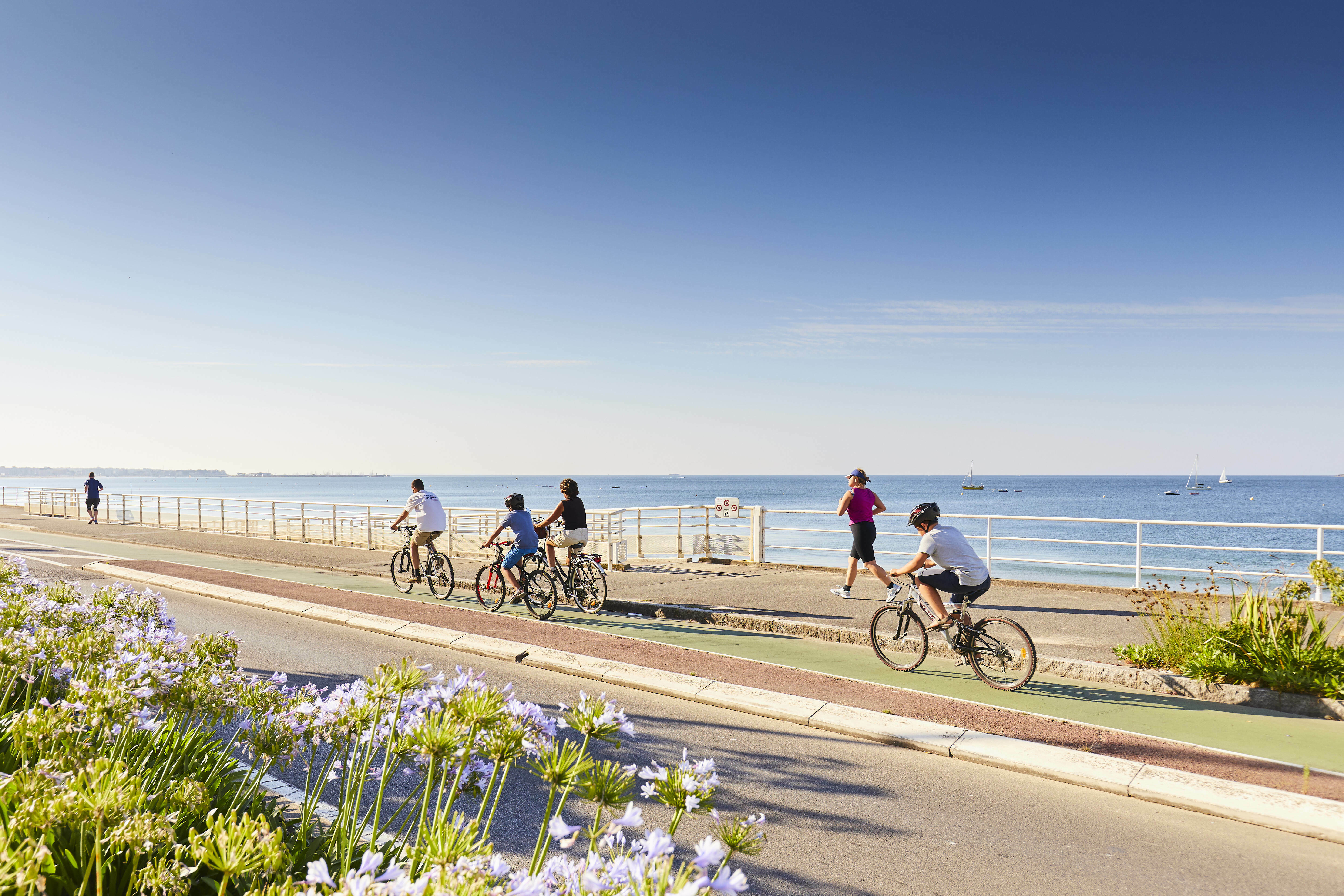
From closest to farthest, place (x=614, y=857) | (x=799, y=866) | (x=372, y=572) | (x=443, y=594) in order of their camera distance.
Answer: (x=614, y=857) < (x=799, y=866) < (x=443, y=594) < (x=372, y=572)

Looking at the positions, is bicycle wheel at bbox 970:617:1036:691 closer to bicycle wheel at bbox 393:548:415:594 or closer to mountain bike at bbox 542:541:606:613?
mountain bike at bbox 542:541:606:613

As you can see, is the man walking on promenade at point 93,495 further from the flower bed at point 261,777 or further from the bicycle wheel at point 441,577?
the flower bed at point 261,777

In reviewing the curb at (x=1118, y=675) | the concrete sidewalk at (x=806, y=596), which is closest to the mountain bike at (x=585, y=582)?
the concrete sidewalk at (x=806, y=596)

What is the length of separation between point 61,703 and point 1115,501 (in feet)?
500

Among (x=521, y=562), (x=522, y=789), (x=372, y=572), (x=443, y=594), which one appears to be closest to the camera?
(x=522, y=789)

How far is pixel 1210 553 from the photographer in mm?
50250

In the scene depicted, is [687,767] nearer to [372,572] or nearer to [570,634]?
[570,634]

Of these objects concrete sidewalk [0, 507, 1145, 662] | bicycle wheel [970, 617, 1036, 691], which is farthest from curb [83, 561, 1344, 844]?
concrete sidewalk [0, 507, 1145, 662]

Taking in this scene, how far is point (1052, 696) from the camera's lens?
24.4 ft

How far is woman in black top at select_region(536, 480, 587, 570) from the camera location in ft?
40.1

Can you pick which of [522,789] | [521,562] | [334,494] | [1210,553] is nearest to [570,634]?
[521,562]

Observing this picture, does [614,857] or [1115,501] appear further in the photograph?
[1115,501]

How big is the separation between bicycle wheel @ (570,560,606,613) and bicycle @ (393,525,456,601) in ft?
7.33

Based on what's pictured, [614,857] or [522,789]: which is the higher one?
[614,857]
